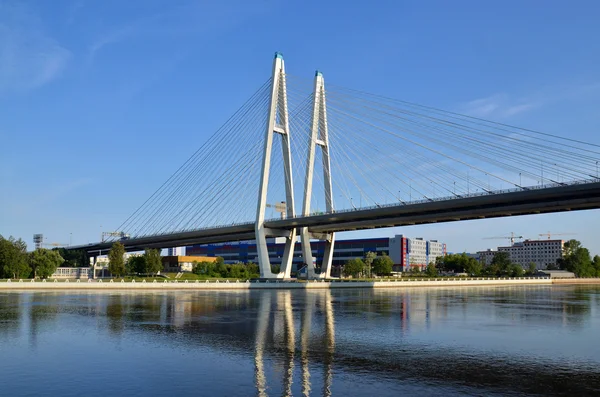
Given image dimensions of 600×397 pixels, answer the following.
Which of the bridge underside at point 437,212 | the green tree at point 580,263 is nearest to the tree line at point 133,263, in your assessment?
the bridge underside at point 437,212

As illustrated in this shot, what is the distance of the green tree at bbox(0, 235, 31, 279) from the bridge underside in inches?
855

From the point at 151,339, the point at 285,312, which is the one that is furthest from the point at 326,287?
the point at 151,339

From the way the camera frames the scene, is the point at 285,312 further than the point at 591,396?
Yes

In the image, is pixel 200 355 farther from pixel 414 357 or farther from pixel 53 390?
pixel 414 357

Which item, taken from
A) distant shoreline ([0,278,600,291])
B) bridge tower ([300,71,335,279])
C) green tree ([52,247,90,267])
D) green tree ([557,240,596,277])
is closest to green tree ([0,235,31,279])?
distant shoreline ([0,278,600,291])

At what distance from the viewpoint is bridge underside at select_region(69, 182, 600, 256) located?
163 ft

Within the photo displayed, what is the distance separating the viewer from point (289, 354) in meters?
18.6

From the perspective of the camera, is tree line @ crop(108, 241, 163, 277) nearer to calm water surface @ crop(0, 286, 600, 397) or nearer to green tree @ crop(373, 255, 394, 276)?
green tree @ crop(373, 255, 394, 276)

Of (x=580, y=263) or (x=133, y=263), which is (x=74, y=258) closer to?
(x=133, y=263)

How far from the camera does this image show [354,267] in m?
109

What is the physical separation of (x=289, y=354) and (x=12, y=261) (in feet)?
198

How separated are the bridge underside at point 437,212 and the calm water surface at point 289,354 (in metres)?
19.7

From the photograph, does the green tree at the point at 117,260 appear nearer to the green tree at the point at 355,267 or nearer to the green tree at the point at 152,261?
the green tree at the point at 152,261

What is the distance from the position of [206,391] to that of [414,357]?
780 centimetres
